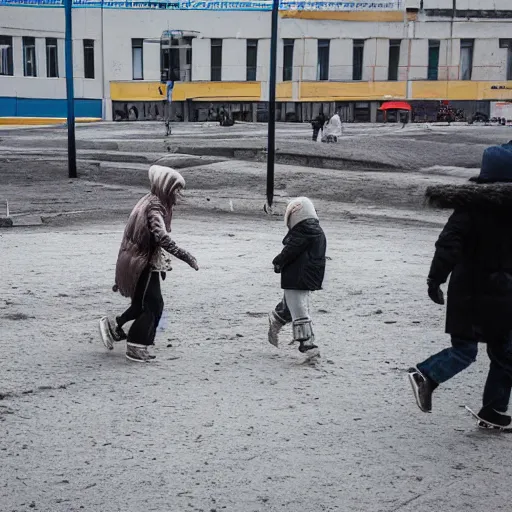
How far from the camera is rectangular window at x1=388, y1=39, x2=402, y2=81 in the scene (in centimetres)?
5634

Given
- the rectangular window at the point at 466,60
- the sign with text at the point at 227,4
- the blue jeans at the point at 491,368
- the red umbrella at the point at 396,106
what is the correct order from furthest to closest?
the rectangular window at the point at 466,60 → the sign with text at the point at 227,4 → the red umbrella at the point at 396,106 → the blue jeans at the point at 491,368

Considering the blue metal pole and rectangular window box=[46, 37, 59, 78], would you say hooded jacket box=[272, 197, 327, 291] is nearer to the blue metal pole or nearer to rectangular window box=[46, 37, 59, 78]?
the blue metal pole

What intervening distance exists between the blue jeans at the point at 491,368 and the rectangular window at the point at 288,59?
2012 inches

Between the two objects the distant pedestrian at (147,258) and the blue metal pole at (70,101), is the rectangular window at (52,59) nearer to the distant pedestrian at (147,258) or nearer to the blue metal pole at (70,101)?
the blue metal pole at (70,101)

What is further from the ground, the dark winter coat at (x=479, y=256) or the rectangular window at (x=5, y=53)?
the rectangular window at (x=5, y=53)

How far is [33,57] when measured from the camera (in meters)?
54.2

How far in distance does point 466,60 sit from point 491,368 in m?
53.6

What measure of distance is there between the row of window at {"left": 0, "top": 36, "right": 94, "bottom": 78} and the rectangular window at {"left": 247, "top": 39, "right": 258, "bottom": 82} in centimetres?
883

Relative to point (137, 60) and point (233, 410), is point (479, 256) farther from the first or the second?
point (137, 60)

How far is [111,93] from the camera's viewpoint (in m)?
54.6

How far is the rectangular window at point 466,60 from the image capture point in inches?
2229

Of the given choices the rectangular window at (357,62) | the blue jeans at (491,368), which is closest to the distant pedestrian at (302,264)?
the blue jeans at (491,368)

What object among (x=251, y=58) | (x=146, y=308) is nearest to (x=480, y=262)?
(x=146, y=308)

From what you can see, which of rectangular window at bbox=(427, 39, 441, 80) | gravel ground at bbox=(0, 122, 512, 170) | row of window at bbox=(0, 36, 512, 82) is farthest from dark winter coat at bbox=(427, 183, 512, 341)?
rectangular window at bbox=(427, 39, 441, 80)
